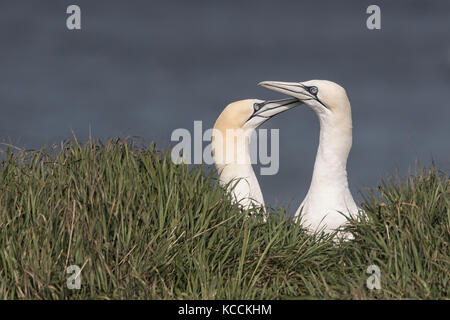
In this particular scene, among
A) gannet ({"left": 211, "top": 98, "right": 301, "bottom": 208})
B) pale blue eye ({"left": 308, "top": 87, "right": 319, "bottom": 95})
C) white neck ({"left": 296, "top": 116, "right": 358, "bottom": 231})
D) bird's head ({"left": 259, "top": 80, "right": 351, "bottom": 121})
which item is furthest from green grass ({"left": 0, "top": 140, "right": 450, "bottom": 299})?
pale blue eye ({"left": 308, "top": 87, "right": 319, "bottom": 95})

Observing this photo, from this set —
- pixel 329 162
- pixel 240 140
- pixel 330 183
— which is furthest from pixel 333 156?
pixel 240 140

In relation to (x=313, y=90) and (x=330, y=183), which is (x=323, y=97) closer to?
(x=313, y=90)

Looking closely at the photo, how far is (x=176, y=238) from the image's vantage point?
855 centimetres

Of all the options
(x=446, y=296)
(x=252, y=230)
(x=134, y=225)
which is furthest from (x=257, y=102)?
(x=446, y=296)

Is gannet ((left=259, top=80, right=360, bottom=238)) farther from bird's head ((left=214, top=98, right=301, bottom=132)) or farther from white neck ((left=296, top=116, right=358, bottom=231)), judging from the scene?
bird's head ((left=214, top=98, right=301, bottom=132))

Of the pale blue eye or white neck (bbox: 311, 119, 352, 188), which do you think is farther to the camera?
the pale blue eye

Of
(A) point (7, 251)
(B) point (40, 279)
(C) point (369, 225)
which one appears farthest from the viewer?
(C) point (369, 225)

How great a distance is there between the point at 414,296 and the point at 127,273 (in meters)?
3.12

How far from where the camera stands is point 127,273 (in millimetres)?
7859

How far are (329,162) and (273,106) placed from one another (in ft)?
5.18

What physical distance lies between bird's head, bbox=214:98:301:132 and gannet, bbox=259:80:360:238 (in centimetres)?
67

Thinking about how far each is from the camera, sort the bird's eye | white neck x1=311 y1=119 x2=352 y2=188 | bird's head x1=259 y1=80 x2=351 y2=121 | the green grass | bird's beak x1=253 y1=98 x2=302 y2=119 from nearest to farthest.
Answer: the green grass < white neck x1=311 y1=119 x2=352 y2=188 < bird's head x1=259 y1=80 x2=351 y2=121 < the bird's eye < bird's beak x1=253 y1=98 x2=302 y2=119

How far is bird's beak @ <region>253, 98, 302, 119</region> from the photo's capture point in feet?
38.1
